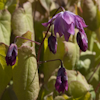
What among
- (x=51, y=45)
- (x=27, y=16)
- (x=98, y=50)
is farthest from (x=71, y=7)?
(x=51, y=45)

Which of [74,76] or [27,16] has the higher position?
[27,16]

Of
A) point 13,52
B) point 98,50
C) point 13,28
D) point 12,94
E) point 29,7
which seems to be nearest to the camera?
point 13,52

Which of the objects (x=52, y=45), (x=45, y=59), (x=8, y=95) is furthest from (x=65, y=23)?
(x=8, y=95)

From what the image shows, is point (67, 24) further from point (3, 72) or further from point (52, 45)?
point (3, 72)

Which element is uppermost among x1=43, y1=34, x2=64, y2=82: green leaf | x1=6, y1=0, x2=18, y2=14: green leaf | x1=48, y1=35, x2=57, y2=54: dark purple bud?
x1=6, y1=0, x2=18, y2=14: green leaf

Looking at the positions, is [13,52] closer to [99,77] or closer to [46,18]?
[46,18]

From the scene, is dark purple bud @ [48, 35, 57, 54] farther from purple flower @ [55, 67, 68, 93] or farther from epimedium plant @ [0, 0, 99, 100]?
purple flower @ [55, 67, 68, 93]

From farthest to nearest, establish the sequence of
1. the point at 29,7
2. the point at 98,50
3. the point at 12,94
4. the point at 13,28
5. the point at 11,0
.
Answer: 1. the point at 98,50
2. the point at 11,0
3. the point at 29,7
4. the point at 13,28
5. the point at 12,94

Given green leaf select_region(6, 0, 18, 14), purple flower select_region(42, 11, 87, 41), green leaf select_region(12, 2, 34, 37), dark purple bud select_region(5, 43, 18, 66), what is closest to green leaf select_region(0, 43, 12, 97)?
dark purple bud select_region(5, 43, 18, 66)
